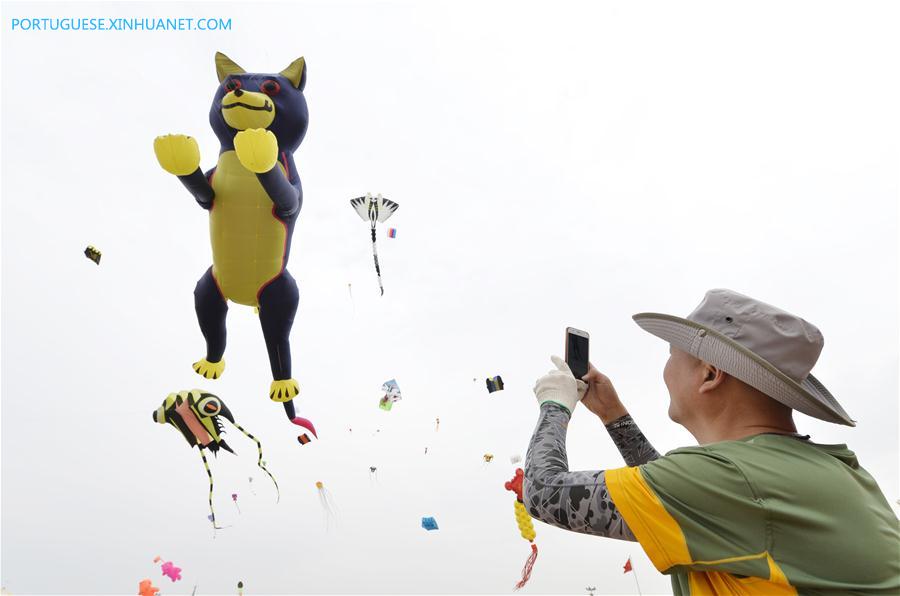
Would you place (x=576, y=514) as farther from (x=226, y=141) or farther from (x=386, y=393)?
(x=386, y=393)

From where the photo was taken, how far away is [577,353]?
177cm

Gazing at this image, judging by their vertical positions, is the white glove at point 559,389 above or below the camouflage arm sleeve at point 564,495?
above

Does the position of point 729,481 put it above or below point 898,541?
above

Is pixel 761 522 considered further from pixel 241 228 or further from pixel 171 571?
pixel 171 571

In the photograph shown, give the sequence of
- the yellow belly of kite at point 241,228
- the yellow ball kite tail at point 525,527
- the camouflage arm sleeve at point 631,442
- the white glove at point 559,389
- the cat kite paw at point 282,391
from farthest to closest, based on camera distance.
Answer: the yellow ball kite tail at point 525,527, the cat kite paw at point 282,391, the yellow belly of kite at point 241,228, the camouflage arm sleeve at point 631,442, the white glove at point 559,389

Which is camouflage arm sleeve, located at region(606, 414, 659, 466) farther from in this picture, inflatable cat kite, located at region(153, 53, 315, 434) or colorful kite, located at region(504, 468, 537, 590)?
colorful kite, located at region(504, 468, 537, 590)

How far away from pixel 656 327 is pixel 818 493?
1.79ft

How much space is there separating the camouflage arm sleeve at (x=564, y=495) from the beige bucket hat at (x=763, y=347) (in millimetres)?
401

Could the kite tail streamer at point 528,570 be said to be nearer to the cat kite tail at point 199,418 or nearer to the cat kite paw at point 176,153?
the cat kite tail at point 199,418

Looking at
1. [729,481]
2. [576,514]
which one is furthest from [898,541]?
[576,514]

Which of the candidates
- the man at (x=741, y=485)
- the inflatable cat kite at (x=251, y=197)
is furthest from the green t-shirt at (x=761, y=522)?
the inflatable cat kite at (x=251, y=197)

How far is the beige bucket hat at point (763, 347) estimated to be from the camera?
1188 millimetres

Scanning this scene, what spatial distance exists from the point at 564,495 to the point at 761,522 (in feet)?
1.20

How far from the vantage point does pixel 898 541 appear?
3.48 feet
